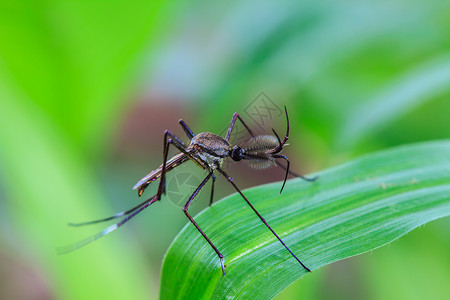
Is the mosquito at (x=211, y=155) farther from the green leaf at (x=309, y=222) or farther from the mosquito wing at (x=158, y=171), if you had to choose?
the green leaf at (x=309, y=222)

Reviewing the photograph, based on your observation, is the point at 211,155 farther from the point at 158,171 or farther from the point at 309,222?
the point at 309,222

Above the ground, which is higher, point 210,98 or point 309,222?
point 210,98

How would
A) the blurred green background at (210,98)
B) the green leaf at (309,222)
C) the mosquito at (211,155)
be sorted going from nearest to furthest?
the green leaf at (309,222)
the mosquito at (211,155)
the blurred green background at (210,98)

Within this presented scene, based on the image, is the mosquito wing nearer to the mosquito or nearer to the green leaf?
the mosquito

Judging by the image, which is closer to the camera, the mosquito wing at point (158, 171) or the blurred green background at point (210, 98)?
the mosquito wing at point (158, 171)

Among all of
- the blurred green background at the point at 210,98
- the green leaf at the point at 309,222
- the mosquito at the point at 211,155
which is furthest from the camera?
the blurred green background at the point at 210,98

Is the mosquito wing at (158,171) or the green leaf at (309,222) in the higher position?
the mosquito wing at (158,171)

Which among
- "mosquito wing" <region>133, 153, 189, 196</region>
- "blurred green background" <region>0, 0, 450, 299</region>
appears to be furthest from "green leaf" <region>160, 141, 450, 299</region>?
"blurred green background" <region>0, 0, 450, 299</region>

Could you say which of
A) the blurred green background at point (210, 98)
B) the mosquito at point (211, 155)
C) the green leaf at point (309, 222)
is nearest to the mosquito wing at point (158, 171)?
the mosquito at point (211, 155)

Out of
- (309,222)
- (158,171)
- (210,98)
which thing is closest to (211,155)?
(158,171)
